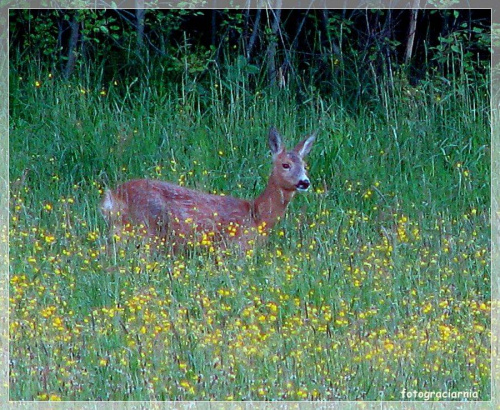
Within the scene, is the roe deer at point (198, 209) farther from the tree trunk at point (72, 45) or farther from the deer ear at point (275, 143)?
the tree trunk at point (72, 45)

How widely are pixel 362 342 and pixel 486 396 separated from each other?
80cm

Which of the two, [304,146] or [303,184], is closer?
[303,184]

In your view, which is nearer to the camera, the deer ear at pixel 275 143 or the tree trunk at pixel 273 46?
the deer ear at pixel 275 143

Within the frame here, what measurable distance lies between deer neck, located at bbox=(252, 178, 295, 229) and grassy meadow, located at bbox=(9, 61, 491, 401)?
11 cm

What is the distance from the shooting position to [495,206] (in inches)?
336

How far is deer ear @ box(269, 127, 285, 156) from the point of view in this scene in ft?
30.2

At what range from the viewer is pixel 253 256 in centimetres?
805

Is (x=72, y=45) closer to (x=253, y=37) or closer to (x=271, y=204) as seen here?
(x=253, y=37)

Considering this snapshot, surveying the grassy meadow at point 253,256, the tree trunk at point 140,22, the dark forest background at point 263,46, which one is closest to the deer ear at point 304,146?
the grassy meadow at point 253,256

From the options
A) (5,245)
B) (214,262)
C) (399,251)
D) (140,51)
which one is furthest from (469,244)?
(140,51)

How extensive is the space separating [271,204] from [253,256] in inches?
44.7

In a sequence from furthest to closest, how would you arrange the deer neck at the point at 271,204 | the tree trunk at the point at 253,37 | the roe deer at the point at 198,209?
the tree trunk at the point at 253,37 → the deer neck at the point at 271,204 → the roe deer at the point at 198,209

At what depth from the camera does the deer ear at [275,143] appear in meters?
9.20

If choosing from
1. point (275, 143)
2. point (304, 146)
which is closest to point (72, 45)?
point (275, 143)
